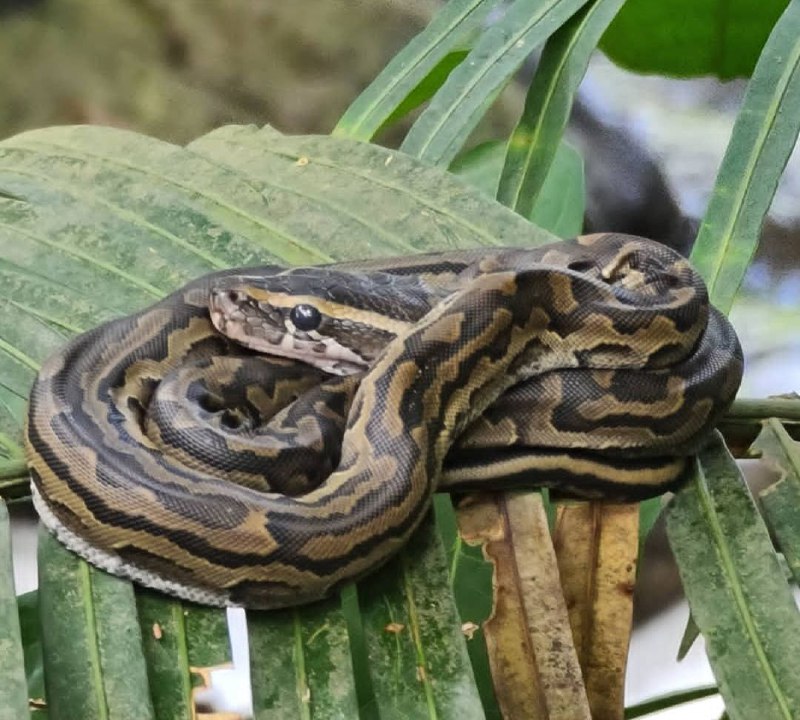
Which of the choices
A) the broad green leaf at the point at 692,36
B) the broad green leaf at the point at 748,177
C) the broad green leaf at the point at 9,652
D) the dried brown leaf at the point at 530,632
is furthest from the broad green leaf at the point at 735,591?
the broad green leaf at the point at 692,36

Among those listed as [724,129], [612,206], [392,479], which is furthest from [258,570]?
[724,129]

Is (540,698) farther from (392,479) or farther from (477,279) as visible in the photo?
(477,279)

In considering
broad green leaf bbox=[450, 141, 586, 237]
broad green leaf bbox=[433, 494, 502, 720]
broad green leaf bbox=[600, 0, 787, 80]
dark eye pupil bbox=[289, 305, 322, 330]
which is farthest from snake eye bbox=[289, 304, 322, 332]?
broad green leaf bbox=[600, 0, 787, 80]

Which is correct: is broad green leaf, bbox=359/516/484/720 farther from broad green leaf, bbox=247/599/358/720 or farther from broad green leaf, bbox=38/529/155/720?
broad green leaf, bbox=38/529/155/720

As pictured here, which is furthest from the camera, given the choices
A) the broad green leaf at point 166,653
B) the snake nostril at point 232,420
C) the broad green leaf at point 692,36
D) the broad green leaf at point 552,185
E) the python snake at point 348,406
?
the broad green leaf at point 692,36

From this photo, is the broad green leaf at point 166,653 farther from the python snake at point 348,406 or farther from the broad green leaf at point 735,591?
the broad green leaf at point 735,591

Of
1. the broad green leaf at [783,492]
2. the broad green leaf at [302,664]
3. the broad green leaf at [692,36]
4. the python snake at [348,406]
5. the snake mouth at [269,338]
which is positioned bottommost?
the broad green leaf at [302,664]
